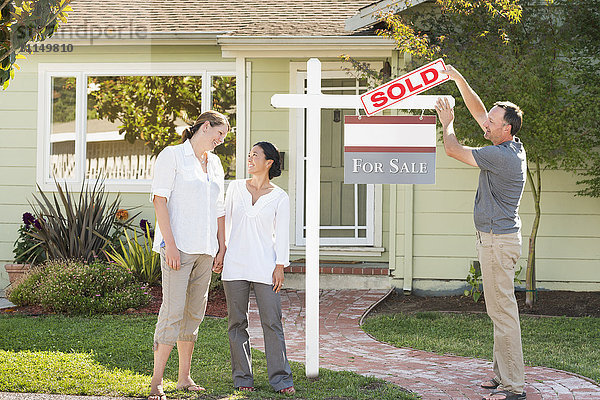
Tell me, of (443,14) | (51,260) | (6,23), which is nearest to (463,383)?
(6,23)

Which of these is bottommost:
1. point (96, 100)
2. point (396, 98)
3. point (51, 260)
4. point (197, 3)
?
point (51, 260)

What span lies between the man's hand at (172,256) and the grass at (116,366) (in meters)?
0.89

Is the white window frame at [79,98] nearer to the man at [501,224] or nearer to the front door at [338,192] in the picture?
the front door at [338,192]

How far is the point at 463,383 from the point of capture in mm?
5434

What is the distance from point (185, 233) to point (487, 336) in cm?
354

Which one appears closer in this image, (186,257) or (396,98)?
(186,257)

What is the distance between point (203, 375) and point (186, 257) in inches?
44.8

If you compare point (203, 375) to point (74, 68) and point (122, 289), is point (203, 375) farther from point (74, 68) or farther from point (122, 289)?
point (74, 68)

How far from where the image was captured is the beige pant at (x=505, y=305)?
4.98 metres

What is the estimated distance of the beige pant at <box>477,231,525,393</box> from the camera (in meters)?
4.98

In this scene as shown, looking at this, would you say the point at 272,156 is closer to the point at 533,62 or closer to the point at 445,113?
the point at 445,113

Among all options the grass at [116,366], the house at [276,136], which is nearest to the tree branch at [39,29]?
the grass at [116,366]

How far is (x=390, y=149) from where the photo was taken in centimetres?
538

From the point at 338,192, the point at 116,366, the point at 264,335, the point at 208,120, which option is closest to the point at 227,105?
the point at 338,192
